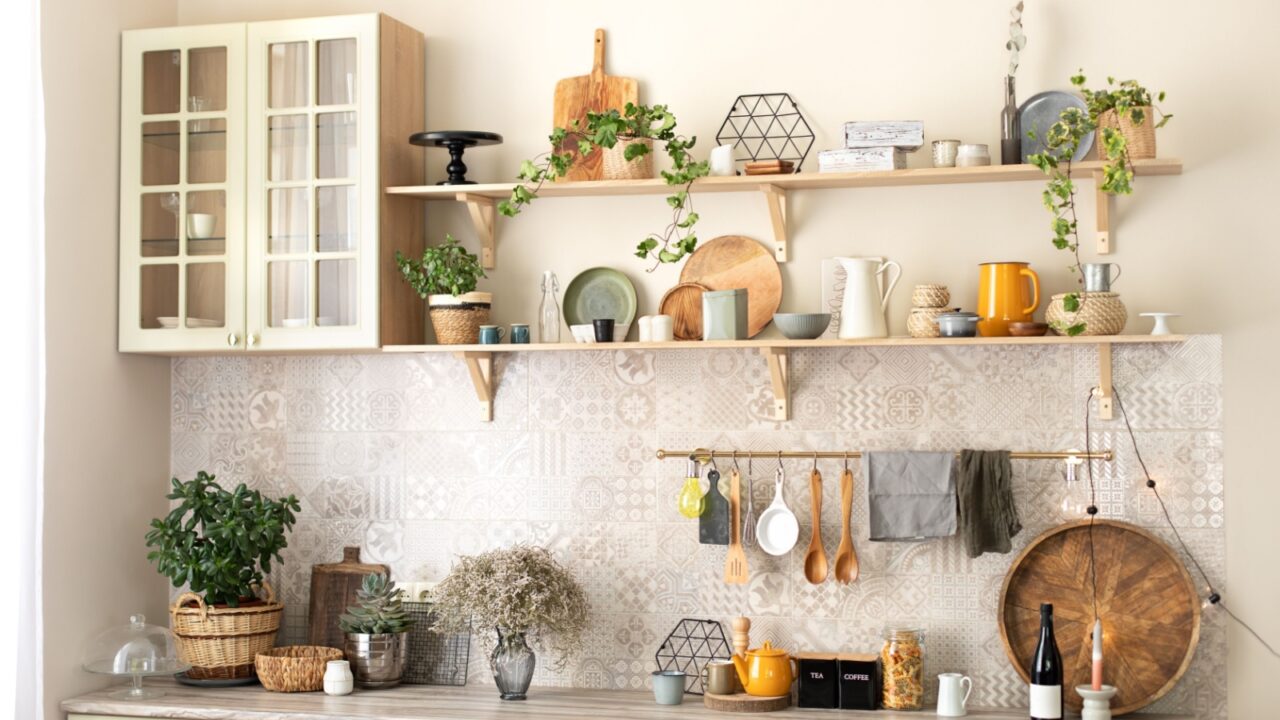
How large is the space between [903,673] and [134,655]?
185 centimetres

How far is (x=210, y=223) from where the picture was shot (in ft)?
11.3

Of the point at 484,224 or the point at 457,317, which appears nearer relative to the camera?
the point at 457,317

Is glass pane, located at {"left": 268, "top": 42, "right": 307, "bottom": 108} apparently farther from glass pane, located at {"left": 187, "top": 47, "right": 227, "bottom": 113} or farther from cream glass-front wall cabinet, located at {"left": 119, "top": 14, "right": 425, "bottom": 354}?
glass pane, located at {"left": 187, "top": 47, "right": 227, "bottom": 113}

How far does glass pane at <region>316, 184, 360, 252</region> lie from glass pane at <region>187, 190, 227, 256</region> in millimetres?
A: 263

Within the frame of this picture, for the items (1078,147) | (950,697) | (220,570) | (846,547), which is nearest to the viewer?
(950,697)

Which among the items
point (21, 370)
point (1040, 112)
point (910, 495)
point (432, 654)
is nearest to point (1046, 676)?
point (910, 495)

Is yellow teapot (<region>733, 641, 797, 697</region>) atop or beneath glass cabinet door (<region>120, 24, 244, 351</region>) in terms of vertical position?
beneath

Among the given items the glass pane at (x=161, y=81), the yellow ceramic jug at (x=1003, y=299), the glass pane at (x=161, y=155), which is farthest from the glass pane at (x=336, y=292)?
the yellow ceramic jug at (x=1003, y=299)

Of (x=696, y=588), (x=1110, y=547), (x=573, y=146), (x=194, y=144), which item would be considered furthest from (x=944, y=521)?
(x=194, y=144)

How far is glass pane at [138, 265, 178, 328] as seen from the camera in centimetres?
348

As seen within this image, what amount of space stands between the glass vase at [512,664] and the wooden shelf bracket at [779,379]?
0.83m

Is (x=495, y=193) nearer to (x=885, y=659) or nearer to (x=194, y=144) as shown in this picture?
(x=194, y=144)

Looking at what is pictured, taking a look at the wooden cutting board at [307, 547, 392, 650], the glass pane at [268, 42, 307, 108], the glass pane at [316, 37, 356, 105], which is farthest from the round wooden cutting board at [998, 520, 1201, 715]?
the glass pane at [268, 42, 307, 108]

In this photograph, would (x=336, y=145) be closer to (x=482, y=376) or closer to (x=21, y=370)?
(x=482, y=376)
